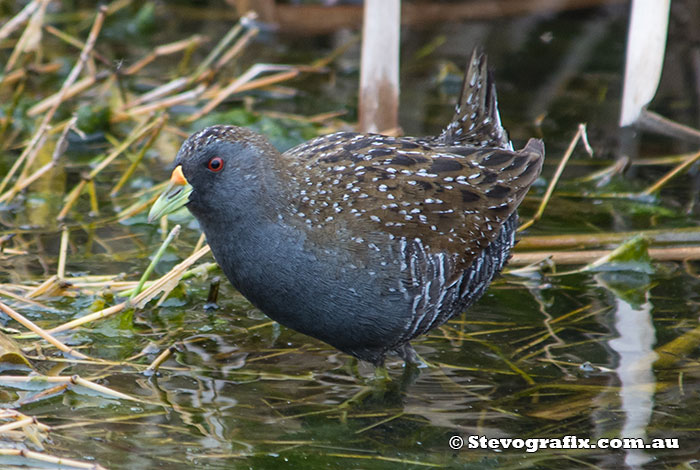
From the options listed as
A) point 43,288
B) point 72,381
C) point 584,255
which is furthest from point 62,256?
point 584,255

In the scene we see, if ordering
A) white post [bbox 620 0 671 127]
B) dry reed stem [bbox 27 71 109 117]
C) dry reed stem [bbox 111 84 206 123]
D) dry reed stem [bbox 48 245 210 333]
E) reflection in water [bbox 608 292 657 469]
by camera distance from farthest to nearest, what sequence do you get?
dry reed stem [bbox 111 84 206 123] < dry reed stem [bbox 27 71 109 117] < white post [bbox 620 0 671 127] < dry reed stem [bbox 48 245 210 333] < reflection in water [bbox 608 292 657 469]

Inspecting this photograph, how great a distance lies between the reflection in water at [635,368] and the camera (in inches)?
126

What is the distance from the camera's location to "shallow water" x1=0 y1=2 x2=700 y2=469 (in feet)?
10.0

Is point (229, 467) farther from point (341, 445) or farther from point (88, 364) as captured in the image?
point (88, 364)

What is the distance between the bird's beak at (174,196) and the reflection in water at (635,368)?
1.66 meters

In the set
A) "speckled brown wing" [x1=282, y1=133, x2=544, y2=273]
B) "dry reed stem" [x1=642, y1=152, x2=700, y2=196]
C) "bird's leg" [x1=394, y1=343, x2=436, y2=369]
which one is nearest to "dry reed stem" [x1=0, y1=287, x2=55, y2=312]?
"speckled brown wing" [x1=282, y1=133, x2=544, y2=273]

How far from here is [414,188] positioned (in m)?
3.39

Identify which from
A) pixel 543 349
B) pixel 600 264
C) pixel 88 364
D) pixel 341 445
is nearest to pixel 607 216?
pixel 600 264

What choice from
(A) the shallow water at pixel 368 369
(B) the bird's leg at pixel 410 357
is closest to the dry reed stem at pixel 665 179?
(A) the shallow water at pixel 368 369

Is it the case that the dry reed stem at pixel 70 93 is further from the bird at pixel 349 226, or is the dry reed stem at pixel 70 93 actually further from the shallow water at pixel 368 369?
the bird at pixel 349 226

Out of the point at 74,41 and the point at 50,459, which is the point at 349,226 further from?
the point at 74,41

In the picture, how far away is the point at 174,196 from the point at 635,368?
1853 millimetres

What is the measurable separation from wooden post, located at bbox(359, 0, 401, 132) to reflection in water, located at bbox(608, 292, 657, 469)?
5.77 feet

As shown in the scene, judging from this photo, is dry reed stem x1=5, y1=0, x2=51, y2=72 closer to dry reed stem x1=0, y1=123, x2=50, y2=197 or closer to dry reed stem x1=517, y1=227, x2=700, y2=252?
dry reed stem x1=0, y1=123, x2=50, y2=197
